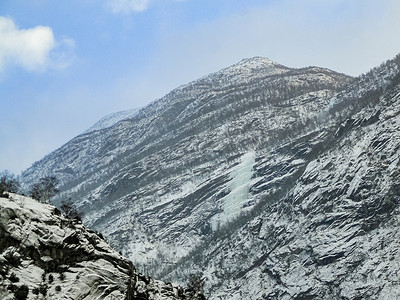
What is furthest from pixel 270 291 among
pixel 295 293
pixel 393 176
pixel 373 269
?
pixel 393 176

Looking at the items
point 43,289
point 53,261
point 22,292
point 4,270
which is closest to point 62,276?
point 53,261

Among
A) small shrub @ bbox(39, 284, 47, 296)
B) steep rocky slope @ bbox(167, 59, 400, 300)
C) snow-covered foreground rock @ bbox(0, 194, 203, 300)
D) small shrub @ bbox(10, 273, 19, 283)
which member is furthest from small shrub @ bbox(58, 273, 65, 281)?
steep rocky slope @ bbox(167, 59, 400, 300)

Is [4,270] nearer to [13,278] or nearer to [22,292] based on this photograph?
[13,278]

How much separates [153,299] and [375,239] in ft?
374

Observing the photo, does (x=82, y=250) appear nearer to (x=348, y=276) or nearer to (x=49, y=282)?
(x=49, y=282)

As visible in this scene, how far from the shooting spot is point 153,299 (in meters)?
44.0

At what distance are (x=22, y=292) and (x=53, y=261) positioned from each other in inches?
197

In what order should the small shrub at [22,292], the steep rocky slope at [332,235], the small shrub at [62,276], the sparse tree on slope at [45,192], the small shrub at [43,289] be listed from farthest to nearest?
the steep rocky slope at [332,235] < the sparse tree on slope at [45,192] < the small shrub at [62,276] < the small shrub at [43,289] < the small shrub at [22,292]

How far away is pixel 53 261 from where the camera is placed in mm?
37688

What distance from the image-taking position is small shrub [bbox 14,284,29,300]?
32503 mm

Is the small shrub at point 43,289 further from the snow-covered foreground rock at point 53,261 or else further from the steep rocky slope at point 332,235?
the steep rocky slope at point 332,235

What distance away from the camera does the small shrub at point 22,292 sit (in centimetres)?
3250

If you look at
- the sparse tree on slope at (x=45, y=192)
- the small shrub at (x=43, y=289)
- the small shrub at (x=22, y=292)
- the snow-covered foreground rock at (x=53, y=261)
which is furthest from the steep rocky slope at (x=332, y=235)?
the small shrub at (x=22, y=292)

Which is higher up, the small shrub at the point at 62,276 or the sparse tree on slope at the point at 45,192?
the sparse tree on slope at the point at 45,192
